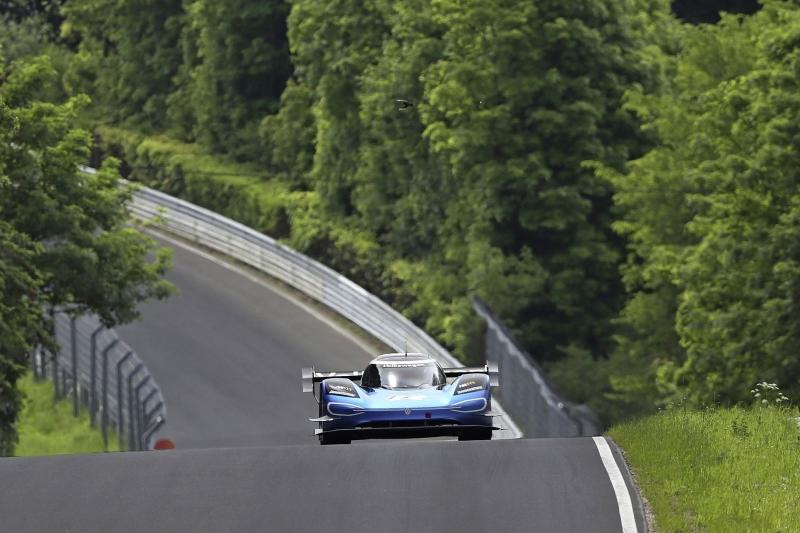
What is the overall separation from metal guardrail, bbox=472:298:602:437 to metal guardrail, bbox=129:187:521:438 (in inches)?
181

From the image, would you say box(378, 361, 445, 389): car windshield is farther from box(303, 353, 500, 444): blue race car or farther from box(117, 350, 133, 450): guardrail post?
box(117, 350, 133, 450): guardrail post

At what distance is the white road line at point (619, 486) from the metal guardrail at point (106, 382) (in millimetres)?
14978

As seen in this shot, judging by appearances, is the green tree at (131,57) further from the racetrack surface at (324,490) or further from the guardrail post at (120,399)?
the racetrack surface at (324,490)

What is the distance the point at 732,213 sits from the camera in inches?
1475

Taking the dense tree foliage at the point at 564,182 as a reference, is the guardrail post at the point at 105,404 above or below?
below

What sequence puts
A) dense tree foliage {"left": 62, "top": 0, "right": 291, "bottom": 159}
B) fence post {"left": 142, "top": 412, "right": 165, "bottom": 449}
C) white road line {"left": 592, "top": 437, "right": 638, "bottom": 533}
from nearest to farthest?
white road line {"left": 592, "top": 437, "right": 638, "bottom": 533}
fence post {"left": 142, "top": 412, "right": 165, "bottom": 449}
dense tree foliage {"left": 62, "top": 0, "right": 291, "bottom": 159}

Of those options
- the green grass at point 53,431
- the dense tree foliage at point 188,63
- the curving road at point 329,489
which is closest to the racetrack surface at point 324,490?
the curving road at point 329,489

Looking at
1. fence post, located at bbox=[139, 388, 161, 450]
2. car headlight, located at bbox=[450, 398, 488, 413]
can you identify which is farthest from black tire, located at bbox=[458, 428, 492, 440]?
fence post, located at bbox=[139, 388, 161, 450]

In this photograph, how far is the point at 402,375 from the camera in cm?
2200

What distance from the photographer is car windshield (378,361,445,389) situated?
21.9 meters

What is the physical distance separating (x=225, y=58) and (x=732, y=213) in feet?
118

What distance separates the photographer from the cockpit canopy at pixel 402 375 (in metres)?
21.9

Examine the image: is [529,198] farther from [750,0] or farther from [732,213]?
[750,0]

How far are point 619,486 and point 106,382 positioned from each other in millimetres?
19862
